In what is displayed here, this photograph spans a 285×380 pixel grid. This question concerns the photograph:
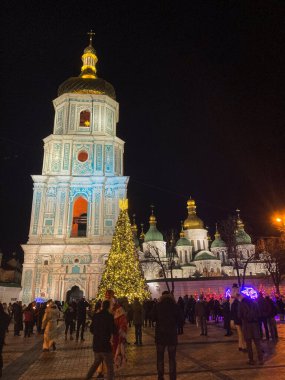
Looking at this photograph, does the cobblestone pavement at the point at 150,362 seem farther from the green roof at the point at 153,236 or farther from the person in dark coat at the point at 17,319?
the green roof at the point at 153,236

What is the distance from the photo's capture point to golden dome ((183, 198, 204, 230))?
5750 centimetres

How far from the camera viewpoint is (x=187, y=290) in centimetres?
3319

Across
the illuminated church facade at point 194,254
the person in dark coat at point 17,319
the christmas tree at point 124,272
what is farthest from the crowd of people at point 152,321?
the illuminated church facade at point 194,254

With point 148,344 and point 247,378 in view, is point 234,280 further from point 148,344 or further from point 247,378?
point 247,378

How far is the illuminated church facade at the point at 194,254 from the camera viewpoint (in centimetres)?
4838

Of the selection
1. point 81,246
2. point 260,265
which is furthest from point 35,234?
point 260,265

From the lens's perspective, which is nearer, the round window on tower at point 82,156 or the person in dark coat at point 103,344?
the person in dark coat at point 103,344

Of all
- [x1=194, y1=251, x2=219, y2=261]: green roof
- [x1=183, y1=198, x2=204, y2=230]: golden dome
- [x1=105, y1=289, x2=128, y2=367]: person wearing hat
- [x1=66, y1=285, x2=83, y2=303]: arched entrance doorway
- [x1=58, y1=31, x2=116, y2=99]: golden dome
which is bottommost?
[x1=105, y1=289, x2=128, y2=367]: person wearing hat

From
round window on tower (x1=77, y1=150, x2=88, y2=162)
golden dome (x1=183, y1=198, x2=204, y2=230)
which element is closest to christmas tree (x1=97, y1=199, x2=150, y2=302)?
round window on tower (x1=77, y1=150, x2=88, y2=162)

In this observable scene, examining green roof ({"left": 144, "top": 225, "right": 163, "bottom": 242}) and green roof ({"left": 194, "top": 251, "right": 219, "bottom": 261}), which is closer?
green roof ({"left": 194, "top": 251, "right": 219, "bottom": 261})

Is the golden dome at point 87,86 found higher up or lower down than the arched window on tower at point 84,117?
higher up

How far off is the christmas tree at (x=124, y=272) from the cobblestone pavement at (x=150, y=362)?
8638 mm

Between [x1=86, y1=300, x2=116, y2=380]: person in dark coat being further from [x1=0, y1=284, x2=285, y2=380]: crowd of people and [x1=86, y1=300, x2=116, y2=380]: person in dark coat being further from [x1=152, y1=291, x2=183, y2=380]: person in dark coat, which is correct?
[x1=152, y1=291, x2=183, y2=380]: person in dark coat

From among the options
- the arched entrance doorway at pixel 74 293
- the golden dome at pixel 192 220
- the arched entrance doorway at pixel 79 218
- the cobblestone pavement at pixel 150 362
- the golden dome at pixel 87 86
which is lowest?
the cobblestone pavement at pixel 150 362
